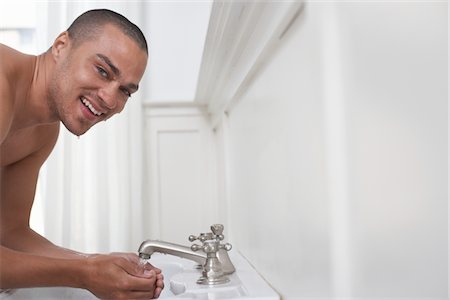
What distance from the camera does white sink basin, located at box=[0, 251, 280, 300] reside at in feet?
2.43

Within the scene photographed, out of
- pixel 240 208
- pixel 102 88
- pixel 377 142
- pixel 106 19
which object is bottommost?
pixel 240 208

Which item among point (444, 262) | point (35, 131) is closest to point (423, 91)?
point (444, 262)

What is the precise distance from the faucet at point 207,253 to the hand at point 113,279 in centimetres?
14

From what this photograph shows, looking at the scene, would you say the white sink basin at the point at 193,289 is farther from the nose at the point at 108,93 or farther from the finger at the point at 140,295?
the nose at the point at 108,93

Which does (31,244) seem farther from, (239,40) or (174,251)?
(239,40)

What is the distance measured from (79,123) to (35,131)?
0.26 m

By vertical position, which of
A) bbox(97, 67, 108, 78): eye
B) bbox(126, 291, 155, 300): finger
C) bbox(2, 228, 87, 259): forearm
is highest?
bbox(97, 67, 108, 78): eye

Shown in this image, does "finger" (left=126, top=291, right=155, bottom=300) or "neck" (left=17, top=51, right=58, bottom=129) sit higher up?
"neck" (left=17, top=51, right=58, bottom=129)

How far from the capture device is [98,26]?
2.75ft

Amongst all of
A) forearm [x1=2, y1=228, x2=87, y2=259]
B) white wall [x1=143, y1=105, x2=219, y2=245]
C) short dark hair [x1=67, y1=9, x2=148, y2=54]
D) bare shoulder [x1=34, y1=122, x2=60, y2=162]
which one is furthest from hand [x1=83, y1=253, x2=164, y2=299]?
white wall [x1=143, y1=105, x2=219, y2=245]

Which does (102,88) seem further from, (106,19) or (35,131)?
(35,131)

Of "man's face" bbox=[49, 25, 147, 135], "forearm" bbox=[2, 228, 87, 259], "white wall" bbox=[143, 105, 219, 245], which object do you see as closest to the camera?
"man's face" bbox=[49, 25, 147, 135]

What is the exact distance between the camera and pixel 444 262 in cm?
45

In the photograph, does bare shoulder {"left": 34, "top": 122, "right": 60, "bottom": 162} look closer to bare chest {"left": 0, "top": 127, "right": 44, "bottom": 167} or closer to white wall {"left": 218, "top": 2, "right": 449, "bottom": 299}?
bare chest {"left": 0, "top": 127, "right": 44, "bottom": 167}
